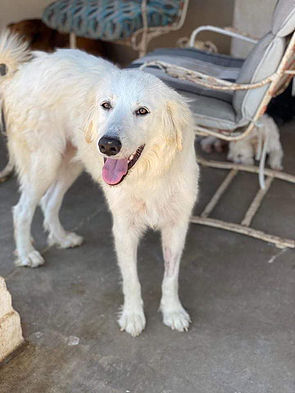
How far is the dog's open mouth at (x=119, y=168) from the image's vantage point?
2213 mm

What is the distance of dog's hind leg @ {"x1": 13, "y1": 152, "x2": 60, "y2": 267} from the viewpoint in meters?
2.86

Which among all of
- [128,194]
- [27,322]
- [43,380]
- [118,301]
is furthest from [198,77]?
[43,380]

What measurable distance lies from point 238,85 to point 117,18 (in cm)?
179

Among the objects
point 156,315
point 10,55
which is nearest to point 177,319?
point 156,315

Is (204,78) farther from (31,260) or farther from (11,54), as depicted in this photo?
(31,260)

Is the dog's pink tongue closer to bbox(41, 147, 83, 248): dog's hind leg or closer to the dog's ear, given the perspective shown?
the dog's ear

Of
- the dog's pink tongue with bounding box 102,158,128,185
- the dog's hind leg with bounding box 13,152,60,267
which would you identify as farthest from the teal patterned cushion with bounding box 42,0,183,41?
the dog's pink tongue with bounding box 102,158,128,185

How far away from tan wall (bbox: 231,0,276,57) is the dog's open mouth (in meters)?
3.13

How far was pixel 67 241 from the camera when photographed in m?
3.23

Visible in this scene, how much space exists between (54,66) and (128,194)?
79cm

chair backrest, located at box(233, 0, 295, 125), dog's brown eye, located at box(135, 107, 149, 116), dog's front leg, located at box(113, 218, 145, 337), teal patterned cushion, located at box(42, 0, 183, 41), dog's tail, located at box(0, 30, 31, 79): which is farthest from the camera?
teal patterned cushion, located at box(42, 0, 183, 41)

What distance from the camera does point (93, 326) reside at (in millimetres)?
2664

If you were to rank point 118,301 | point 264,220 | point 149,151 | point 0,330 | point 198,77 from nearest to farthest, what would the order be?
point 149,151 < point 0,330 < point 118,301 < point 198,77 < point 264,220

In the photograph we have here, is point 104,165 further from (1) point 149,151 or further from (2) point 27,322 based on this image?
(2) point 27,322
